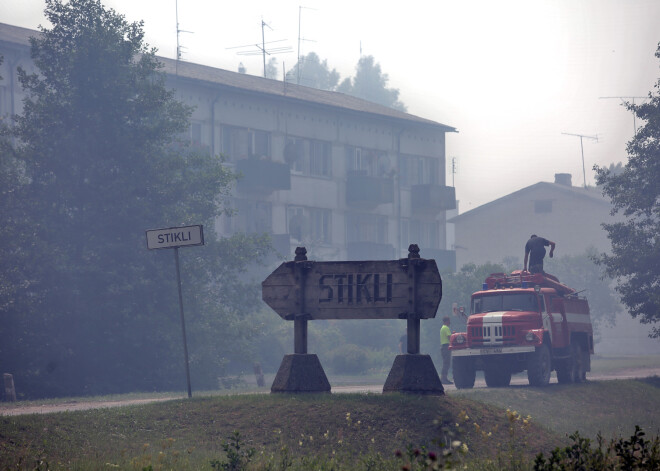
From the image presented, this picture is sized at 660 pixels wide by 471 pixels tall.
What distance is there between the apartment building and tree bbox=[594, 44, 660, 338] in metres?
19.3

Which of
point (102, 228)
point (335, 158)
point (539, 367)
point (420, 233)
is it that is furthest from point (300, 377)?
point (420, 233)

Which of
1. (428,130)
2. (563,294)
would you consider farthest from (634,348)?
(563,294)

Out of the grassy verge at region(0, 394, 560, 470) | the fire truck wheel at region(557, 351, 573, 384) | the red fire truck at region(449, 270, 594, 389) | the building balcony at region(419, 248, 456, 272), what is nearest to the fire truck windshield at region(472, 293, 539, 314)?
the red fire truck at region(449, 270, 594, 389)

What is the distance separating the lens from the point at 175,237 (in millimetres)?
18281

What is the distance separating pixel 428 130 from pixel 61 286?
126 ft

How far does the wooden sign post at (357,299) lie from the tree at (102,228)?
15.4 m

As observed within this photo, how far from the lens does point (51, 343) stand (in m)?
30.6

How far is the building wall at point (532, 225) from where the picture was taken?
3187 inches

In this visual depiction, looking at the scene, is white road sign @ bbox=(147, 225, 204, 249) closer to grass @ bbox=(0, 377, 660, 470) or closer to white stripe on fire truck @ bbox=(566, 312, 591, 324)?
grass @ bbox=(0, 377, 660, 470)

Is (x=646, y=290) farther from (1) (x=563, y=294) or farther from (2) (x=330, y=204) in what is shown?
(2) (x=330, y=204)

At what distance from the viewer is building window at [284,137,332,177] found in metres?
56.3

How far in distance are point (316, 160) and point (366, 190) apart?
11.3 ft

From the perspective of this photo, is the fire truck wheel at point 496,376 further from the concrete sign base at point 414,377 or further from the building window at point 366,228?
the building window at point 366,228

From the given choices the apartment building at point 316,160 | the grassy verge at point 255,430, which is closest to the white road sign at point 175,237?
the grassy verge at point 255,430
